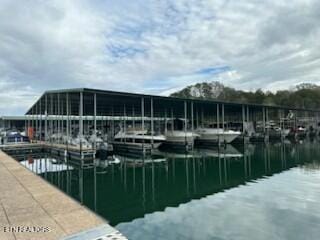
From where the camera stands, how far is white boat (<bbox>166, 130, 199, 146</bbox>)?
28227 millimetres

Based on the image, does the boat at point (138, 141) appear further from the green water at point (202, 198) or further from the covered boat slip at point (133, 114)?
the green water at point (202, 198)

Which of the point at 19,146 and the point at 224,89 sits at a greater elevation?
the point at 224,89

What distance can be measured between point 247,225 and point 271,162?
12.7m

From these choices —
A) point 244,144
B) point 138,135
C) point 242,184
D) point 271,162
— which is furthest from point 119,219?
point 244,144

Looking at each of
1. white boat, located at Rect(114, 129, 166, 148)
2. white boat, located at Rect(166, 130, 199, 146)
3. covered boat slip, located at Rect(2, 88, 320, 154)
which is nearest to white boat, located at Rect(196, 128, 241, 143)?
covered boat slip, located at Rect(2, 88, 320, 154)

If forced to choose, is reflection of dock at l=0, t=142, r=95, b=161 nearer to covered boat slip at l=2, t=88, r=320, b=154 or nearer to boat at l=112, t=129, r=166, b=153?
covered boat slip at l=2, t=88, r=320, b=154

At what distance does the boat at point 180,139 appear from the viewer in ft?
92.1

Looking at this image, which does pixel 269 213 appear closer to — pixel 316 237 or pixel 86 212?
pixel 316 237

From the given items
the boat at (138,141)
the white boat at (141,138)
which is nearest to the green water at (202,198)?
the boat at (138,141)

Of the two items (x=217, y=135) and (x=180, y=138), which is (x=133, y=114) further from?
(x=217, y=135)

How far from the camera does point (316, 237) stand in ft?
20.4

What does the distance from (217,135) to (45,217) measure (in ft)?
84.7

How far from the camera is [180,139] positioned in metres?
28.8

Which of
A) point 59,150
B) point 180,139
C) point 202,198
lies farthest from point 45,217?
point 180,139
